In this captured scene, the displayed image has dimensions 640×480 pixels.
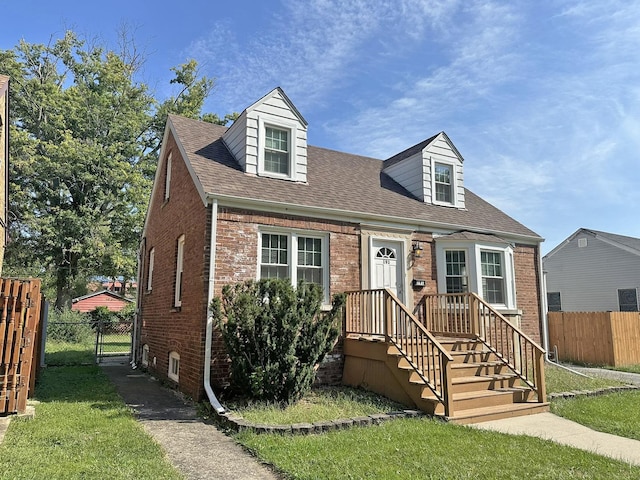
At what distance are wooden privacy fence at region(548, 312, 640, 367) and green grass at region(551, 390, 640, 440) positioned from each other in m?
5.71

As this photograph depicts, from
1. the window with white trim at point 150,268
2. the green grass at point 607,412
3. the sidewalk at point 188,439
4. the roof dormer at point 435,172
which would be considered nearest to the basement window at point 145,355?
the window with white trim at point 150,268

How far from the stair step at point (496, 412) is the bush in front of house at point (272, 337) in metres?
2.44

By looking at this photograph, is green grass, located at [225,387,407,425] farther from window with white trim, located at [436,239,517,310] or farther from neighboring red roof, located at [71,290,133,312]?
neighboring red roof, located at [71,290,133,312]

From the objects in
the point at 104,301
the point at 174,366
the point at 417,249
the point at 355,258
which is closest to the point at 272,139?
the point at 355,258

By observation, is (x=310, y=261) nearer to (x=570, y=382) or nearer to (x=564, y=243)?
(x=570, y=382)

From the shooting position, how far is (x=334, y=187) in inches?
425

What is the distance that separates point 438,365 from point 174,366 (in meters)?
→ 5.75

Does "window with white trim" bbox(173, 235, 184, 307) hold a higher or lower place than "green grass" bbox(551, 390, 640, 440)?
higher

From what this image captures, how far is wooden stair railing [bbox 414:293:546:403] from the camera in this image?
7.74 metres

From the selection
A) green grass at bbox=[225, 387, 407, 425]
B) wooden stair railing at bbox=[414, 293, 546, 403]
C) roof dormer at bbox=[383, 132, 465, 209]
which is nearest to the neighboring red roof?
roof dormer at bbox=[383, 132, 465, 209]

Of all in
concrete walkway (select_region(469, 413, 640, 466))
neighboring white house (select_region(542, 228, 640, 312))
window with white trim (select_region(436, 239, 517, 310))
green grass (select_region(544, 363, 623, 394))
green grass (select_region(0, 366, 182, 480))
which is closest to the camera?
green grass (select_region(0, 366, 182, 480))

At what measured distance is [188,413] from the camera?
23.7ft

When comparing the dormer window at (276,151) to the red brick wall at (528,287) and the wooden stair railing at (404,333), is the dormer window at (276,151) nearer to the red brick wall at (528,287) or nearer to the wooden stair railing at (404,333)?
the wooden stair railing at (404,333)

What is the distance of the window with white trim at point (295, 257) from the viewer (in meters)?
8.87
